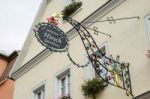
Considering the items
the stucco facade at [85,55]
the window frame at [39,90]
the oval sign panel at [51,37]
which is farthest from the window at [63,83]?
the oval sign panel at [51,37]

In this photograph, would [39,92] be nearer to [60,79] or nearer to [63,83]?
[60,79]

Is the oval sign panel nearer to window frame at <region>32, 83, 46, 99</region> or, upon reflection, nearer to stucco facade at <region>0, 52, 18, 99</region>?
window frame at <region>32, 83, 46, 99</region>

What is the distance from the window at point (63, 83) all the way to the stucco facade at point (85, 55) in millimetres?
128

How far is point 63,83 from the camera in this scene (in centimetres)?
1370

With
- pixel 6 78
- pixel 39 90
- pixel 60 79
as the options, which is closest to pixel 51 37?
pixel 60 79

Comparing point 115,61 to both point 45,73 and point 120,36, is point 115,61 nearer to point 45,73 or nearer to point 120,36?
point 120,36

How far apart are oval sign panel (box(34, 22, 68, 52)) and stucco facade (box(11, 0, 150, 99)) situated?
1821mm

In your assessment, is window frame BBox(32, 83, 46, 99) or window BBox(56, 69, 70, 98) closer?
window BBox(56, 69, 70, 98)

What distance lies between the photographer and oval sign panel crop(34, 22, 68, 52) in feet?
33.0

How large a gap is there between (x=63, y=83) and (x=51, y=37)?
3646 mm

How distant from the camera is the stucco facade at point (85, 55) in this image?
1089cm

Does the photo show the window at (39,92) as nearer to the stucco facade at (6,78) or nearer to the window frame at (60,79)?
the window frame at (60,79)

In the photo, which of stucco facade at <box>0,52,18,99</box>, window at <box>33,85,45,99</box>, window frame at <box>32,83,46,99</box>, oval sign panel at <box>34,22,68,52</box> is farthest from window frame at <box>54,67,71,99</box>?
stucco facade at <box>0,52,18,99</box>

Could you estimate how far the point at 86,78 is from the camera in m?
12.4
